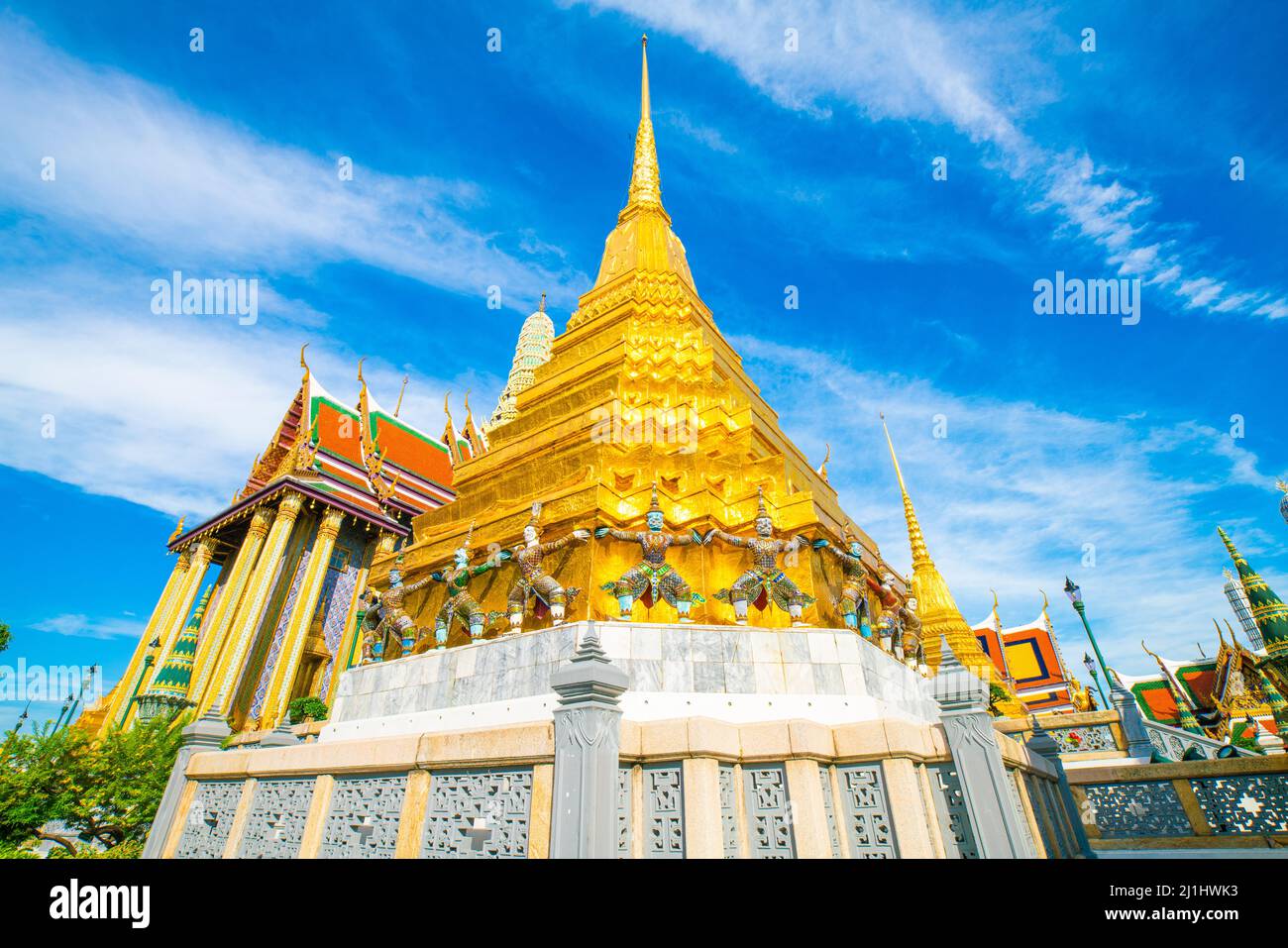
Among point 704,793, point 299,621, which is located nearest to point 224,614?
point 299,621

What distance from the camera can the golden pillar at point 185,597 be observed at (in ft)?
90.0

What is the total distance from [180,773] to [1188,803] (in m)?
16.3

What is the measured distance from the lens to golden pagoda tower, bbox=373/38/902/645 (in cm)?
1112

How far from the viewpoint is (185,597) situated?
95.0ft

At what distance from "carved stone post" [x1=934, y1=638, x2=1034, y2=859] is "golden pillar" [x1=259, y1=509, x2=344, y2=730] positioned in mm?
25540

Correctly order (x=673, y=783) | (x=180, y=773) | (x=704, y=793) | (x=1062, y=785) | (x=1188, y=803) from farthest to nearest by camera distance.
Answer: (x=1188, y=803), (x=180, y=773), (x=1062, y=785), (x=673, y=783), (x=704, y=793)

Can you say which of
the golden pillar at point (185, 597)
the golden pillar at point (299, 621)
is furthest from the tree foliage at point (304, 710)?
the golden pillar at point (185, 597)

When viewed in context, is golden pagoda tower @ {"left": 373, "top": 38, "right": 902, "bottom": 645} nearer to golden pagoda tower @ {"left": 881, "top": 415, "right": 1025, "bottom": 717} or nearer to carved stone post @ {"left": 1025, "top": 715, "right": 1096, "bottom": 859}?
carved stone post @ {"left": 1025, "top": 715, "right": 1096, "bottom": 859}

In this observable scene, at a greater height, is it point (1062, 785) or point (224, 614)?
point (224, 614)

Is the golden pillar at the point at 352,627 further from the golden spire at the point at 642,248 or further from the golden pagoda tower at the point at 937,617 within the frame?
the golden pagoda tower at the point at 937,617

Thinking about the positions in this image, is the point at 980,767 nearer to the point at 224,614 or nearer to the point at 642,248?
the point at 642,248

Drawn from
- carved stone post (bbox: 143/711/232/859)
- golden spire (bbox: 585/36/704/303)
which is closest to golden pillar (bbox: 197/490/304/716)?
carved stone post (bbox: 143/711/232/859)
